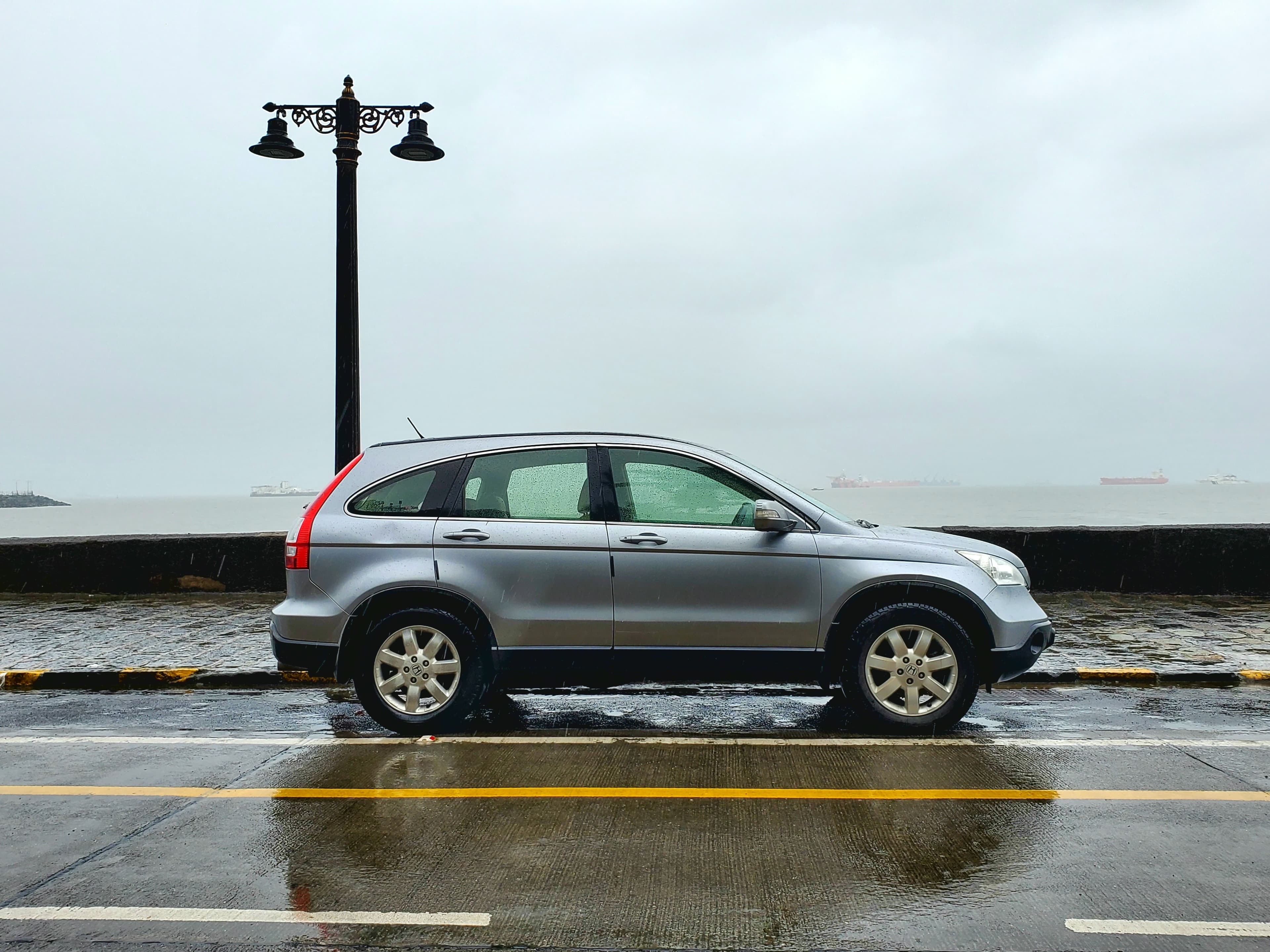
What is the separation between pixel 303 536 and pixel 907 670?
11.9 ft

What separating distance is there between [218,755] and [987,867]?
4.12 meters

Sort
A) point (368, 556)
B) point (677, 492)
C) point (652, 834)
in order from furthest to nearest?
point (677, 492), point (368, 556), point (652, 834)

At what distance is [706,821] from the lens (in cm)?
477

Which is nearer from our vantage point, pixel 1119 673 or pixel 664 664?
pixel 664 664

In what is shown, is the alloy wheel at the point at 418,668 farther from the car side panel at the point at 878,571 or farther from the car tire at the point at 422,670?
the car side panel at the point at 878,571

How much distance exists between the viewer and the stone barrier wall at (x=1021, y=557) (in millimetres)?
13289

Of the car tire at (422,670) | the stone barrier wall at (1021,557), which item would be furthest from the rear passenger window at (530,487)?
the stone barrier wall at (1021,557)

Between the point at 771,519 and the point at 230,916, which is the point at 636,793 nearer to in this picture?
the point at 771,519

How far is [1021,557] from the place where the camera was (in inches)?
535

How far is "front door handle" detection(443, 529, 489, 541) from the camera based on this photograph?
6.55 m

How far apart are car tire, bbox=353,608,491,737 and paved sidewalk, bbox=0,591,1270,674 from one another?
7.92ft

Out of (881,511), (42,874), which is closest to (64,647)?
(42,874)

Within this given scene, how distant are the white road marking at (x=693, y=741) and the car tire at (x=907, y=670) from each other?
0.43ft

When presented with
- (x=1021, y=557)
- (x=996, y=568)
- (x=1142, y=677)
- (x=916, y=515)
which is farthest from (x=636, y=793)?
(x=916, y=515)
